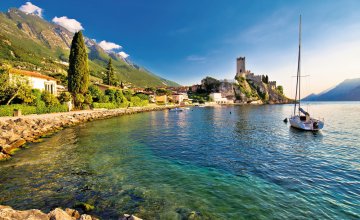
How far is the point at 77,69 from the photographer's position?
191 ft

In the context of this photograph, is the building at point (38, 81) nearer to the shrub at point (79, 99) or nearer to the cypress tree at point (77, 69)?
the cypress tree at point (77, 69)

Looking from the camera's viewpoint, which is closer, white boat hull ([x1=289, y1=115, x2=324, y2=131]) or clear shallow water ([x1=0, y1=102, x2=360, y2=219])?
clear shallow water ([x1=0, y1=102, x2=360, y2=219])

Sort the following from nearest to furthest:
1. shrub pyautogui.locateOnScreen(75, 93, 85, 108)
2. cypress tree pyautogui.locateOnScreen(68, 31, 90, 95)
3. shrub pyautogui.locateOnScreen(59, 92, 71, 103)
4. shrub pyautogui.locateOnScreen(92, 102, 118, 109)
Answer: shrub pyautogui.locateOnScreen(59, 92, 71, 103) < shrub pyautogui.locateOnScreen(75, 93, 85, 108) < cypress tree pyautogui.locateOnScreen(68, 31, 90, 95) < shrub pyautogui.locateOnScreen(92, 102, 118, 109)

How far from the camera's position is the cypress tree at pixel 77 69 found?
5800 cm

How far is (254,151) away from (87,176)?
54.3 ft

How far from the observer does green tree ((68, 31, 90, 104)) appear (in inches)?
2283

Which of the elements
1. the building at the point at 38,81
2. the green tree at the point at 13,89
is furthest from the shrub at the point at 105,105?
the green tree at the point at 13,89

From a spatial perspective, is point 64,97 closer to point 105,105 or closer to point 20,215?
point 105,105

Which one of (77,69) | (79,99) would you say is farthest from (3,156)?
(77,69)

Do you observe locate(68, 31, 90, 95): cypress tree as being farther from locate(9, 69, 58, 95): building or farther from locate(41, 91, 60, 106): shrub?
locate(41, 91, 60, 106): shrub

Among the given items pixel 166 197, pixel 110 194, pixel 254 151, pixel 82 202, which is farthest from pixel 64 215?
pixel 254 151

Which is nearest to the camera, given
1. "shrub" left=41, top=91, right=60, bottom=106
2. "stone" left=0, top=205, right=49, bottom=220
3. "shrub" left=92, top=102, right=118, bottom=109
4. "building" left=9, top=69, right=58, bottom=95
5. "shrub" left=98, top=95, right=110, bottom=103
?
"stone" left=0, top=205, right=49, bottom=220

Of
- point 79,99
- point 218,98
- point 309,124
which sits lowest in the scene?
point 309,124

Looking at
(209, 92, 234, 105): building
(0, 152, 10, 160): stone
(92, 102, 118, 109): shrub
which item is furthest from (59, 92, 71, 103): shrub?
(209, 92, 234, 105): building
